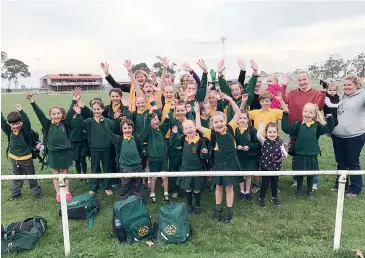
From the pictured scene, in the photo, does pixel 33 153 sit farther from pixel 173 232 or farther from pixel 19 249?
pixel 173 232

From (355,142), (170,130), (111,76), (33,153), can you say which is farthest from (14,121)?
(355,142)

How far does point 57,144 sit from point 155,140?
171 centimetres

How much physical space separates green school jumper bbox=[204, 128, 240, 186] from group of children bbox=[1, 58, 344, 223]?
0.01 metres

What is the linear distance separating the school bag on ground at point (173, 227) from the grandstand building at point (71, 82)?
9110 centimetres

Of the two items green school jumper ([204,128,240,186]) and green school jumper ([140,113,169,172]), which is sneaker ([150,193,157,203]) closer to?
green school jumper ([140,113,169,172])

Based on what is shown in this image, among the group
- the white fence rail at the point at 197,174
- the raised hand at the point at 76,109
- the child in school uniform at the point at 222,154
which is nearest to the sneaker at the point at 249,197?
the child in school uniform at the point at 222,154

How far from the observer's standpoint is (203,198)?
5512 mm

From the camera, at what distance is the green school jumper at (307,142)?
16.9 ft

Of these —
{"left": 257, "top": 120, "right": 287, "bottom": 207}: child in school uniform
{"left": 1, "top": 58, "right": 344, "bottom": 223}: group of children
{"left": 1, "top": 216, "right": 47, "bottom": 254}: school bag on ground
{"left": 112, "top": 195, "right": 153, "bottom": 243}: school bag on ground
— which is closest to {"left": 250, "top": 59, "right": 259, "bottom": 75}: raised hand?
{"left": 1, "top": 58, "right": 344, "bottom": 223}: group of children

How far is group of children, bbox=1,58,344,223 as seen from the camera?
15.6 feet

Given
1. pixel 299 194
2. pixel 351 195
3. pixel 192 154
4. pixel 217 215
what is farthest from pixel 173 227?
pixel 351 195

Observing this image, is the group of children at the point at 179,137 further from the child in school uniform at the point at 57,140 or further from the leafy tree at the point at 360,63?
the leafy tree at the point at 360,63

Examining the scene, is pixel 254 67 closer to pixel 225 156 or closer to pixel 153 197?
pixel 225 156

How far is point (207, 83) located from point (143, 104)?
1521 mm
